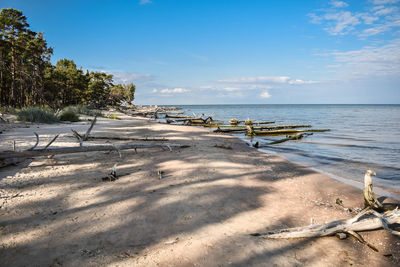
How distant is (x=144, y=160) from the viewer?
265 inches

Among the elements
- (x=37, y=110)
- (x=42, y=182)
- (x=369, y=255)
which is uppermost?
(x=37, y=110)

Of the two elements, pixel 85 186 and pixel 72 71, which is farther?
pixel 72 71

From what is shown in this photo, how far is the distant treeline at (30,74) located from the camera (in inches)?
960

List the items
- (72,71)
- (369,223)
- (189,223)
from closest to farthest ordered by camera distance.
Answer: (369,223), (189,223), (72,71)

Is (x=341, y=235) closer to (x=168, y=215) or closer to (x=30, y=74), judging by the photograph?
(x=168, y=215)

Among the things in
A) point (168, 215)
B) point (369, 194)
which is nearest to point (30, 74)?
point (168, 215)

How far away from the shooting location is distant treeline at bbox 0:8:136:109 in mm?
24384

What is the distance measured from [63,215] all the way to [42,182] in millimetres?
1780

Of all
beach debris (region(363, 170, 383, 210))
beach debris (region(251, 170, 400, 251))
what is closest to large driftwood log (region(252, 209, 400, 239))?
beach debris (region(251, 170, 400, 251))

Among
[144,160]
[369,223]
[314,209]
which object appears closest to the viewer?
[369,223]

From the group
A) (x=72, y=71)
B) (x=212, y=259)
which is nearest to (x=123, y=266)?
(x=212, y=259)

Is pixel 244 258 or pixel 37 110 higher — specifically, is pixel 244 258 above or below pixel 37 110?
below

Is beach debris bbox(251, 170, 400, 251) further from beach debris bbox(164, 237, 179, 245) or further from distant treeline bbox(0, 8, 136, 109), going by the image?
distant treeline bbox(0, 8, 136, 109)

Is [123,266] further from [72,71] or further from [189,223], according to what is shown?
[72,71]
